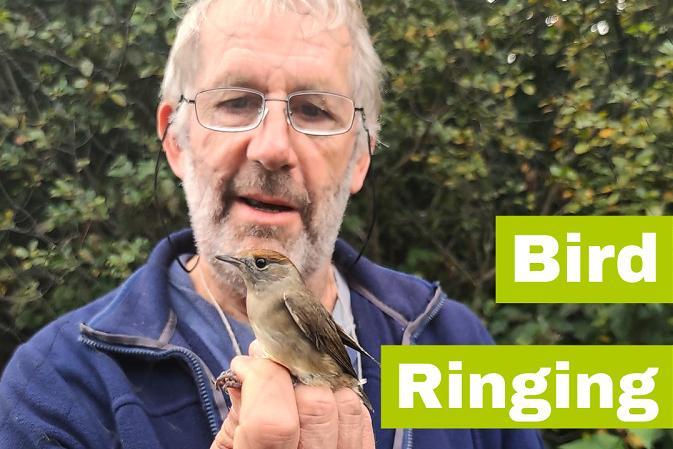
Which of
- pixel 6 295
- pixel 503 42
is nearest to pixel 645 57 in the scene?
pixel 503 42

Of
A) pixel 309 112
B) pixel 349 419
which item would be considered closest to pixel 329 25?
pixel 309 112

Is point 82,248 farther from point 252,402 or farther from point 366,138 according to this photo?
point 252,402

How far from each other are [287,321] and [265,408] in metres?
0.09

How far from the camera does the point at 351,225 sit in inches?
54.2

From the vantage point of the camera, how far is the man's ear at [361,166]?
106cm

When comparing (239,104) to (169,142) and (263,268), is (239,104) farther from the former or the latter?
(263,268)

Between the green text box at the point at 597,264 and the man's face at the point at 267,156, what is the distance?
546 millimetres

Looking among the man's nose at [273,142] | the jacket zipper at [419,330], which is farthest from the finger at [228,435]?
the jacket zipper at [419,330]

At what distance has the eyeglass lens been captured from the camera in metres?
0.89

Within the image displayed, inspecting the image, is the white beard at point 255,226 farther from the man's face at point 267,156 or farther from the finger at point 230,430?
the finger at point 230,430

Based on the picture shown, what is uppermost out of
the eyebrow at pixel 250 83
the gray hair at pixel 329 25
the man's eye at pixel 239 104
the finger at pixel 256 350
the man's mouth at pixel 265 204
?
the gray hair at pixel 329 25

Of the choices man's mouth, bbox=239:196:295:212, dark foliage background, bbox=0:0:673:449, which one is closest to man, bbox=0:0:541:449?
man's mouth, bbox=239:196:295:212

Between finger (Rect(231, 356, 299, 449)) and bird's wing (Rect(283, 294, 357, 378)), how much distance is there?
5cm

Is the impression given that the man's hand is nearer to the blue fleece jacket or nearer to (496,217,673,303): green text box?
the blue fleece jacket
